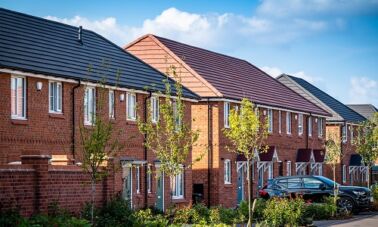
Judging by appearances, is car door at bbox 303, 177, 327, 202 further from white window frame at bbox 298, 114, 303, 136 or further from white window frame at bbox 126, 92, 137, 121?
white window frame at bbox 298, 114, 303, 136

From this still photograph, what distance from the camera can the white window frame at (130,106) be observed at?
37.1 meters

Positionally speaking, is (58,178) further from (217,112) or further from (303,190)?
(217,112)

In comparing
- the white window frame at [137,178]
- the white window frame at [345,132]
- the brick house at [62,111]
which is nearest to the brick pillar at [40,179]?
the brick house at [62,111]

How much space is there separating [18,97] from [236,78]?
23.7 metres

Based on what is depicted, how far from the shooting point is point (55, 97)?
32094 mm

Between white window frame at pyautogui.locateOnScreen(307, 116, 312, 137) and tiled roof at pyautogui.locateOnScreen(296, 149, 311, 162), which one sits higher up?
white window frame at pyautogui.locateOnScreen(307, 116, 312, 137)

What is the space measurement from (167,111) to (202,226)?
14.0 ft

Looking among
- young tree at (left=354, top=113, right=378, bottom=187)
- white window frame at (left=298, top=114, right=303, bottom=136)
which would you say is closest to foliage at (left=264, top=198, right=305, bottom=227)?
young tree at (left=354, top=113, right=378, bottom=187)

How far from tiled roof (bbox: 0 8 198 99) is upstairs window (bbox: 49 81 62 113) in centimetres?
55

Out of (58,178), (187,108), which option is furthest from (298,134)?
(58,178)

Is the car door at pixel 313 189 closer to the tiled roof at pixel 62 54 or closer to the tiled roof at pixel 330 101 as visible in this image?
the tiled roof at pixel 62 54

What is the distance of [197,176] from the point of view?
1815 inches

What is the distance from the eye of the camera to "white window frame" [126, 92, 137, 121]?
3712 centimetres

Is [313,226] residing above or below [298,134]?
below
